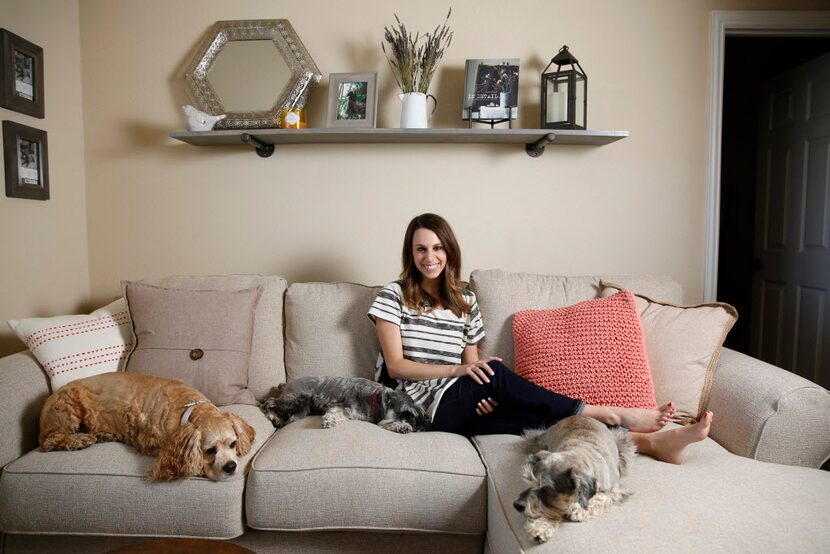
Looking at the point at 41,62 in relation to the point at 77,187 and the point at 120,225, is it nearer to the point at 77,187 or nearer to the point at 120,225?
the point at 77,187

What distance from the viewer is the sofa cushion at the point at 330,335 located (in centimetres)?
218

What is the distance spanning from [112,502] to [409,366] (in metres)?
0.96

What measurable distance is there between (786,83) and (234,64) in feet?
→ 9.91

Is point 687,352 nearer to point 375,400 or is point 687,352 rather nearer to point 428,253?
point 428,253

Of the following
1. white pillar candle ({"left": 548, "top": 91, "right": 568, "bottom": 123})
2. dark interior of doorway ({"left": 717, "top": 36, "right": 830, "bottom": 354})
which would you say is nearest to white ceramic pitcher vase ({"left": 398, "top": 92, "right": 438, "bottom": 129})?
white pillar candle ({"left": 548, "top": 91, "right": 568, "bottom": 123})

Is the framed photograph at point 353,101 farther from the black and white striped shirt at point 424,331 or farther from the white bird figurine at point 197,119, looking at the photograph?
the black and white striped shirt at point 424,331

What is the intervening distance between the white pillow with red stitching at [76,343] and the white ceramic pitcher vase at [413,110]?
1400 millimetres

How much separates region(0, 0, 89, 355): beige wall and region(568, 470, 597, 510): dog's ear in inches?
88.1

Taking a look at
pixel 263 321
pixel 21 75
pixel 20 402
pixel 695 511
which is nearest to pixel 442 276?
pixel 263 321

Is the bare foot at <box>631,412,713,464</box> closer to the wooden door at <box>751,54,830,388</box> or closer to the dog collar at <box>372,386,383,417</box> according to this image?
the dog collar at <box>372,386,383,417</box>

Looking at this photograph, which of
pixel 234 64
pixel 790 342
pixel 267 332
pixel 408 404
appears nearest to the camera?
pixel 408 404

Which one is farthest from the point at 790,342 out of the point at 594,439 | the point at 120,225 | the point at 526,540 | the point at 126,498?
the point at 120,225

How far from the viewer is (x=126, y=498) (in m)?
1.51

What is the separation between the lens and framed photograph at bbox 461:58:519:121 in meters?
2.47
